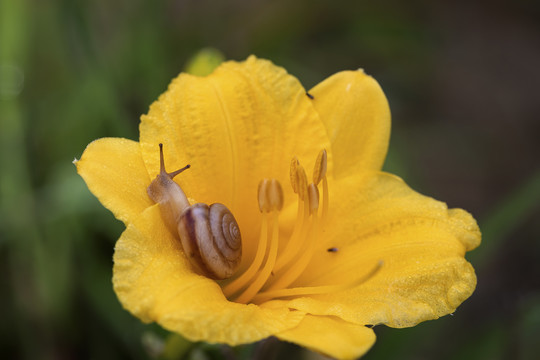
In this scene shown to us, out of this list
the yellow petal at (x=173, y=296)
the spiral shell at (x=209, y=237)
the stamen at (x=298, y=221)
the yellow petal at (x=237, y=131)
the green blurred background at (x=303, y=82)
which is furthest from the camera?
the green blurred background at (x=303, y=82)

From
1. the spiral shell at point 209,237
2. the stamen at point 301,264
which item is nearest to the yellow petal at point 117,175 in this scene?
the spiral shell at point 209,237

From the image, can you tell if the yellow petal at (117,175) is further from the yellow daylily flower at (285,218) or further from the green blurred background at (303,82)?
the green blurred background at (303,82)

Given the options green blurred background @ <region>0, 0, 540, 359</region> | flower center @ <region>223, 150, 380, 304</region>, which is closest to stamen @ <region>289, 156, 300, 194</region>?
flower center @ <region>223, 150, 380, 304</region>

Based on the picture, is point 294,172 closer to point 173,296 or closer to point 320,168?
point 320,168

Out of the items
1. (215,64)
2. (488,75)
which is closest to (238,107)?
(215,64)

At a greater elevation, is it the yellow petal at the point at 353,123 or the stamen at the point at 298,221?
the yellow petal at the point at 353,123

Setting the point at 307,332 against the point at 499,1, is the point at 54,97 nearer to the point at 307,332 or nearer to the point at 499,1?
the point at 307,332

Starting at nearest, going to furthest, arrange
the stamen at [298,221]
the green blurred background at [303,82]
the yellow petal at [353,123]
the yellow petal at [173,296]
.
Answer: the yellow petal at [173,296], the stamen at [298,221], the yellow petal at [353,123], the green blurred background at [303,82]

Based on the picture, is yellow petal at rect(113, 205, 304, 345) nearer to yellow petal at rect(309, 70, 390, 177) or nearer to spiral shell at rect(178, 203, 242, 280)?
spiral shell at rect(178, 203, 242, 280)
